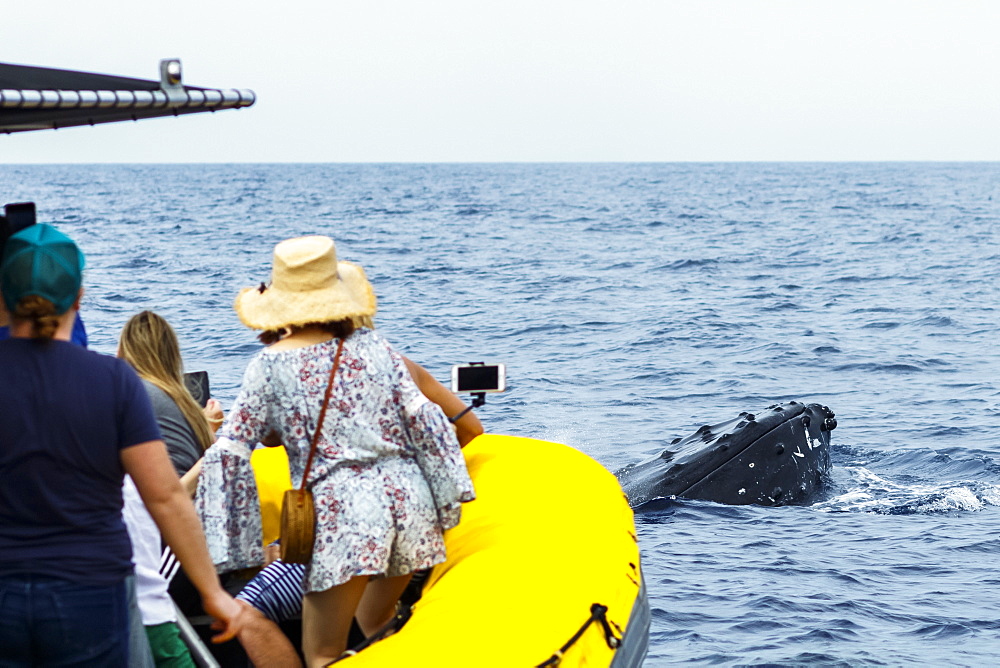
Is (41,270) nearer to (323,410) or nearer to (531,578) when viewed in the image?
(323,410)

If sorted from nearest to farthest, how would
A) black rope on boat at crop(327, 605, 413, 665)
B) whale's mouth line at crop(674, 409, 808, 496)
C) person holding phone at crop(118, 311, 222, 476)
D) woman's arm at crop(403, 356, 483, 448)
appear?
black rope on boat at crop(327, 605, 413, 665)
woman's arm at crop(403, 356, 483, 448)
person holding phone at crop(118, 311, 222, 476)
whale's mouth line at crop(674, 409, 808, 496)

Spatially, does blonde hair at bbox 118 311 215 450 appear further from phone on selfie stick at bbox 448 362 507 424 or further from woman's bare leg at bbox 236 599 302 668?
phone on selfie stick at bbox 448 362 507 424

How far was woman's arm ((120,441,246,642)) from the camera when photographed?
9.15ft

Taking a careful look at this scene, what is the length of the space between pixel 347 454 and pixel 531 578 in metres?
0.92

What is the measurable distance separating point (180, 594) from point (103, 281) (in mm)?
25205

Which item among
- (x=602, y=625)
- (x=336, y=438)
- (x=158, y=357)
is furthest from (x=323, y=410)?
(x=602, y=625)

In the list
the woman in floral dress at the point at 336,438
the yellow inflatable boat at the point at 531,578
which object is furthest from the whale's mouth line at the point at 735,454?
the woman in floral dress at the point at 336,438

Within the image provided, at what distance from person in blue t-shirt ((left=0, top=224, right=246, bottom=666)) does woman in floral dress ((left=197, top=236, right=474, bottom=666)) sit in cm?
80

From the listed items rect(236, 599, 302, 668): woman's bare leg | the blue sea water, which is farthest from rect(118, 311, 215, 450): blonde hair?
the blue sea water

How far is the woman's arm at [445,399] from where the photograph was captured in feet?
13.1

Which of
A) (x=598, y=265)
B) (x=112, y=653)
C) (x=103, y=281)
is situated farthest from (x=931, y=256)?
(x=112, y=653)

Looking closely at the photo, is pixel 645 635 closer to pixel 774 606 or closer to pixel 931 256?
pixel 774 606

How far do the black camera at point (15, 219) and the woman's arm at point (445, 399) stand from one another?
1178mm

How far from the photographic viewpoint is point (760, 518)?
955 cm
